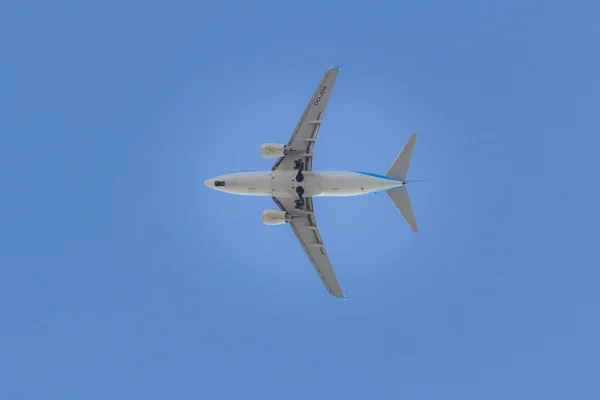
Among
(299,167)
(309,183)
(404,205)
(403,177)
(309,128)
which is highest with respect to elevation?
(309,128)

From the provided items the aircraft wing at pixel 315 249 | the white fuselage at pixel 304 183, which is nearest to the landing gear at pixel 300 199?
the white fuselage at pixel 304 183

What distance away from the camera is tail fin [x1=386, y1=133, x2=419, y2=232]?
59.7 metres

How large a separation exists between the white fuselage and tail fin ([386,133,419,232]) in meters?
0.62

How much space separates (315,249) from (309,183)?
→ 7.59m

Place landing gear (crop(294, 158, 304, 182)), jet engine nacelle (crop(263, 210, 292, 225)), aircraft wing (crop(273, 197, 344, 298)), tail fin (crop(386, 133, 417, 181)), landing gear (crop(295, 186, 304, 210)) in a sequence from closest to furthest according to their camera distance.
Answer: tail fin (crop(386, 133, 417, 181)) → landing gear (crop(294, 158, 304, 182)) → landing gear (crop(295, 186, 304, 210)) → jet engine nacelle (crop(263, 210, 292, 225)) → aircraft wing (crop(273, 197, 344, 298))

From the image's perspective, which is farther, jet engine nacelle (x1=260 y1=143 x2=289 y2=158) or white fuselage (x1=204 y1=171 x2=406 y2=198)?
jet engine nacelle (x1=260 y1=143 x2=289 y2=158)

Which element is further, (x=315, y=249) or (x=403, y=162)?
(x=315, y=249)

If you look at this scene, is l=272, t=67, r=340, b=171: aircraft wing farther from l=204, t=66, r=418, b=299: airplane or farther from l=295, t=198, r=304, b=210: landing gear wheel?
l=295, t=198, r=304, b=210: landing gear wheel

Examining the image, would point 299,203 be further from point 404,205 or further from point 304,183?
point 404,205

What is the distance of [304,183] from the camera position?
62562 millimetres

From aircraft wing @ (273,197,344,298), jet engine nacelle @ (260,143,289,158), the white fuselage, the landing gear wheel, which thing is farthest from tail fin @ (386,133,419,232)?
jet engine nacelle @ (260,143,289,158)

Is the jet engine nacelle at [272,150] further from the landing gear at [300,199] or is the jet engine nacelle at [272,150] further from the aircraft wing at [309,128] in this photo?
the landing gear at [300,199]

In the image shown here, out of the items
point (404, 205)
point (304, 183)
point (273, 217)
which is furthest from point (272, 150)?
point (404, 205)

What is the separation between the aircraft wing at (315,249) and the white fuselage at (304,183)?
341 cm
